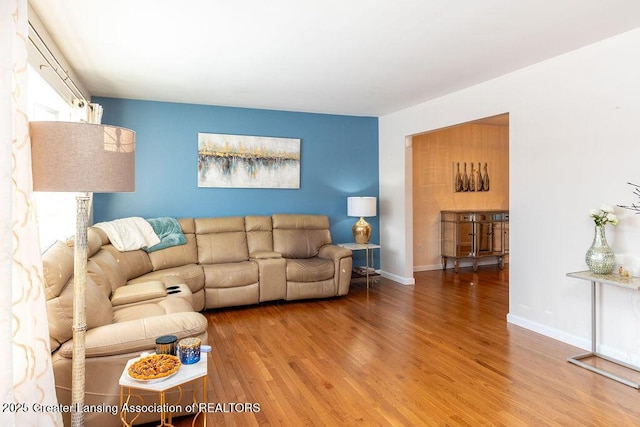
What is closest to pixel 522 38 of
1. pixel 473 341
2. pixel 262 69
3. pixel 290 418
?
pixel 262 69

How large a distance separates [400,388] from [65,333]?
1.98 meters

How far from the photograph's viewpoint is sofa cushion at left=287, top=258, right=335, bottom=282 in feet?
15.7

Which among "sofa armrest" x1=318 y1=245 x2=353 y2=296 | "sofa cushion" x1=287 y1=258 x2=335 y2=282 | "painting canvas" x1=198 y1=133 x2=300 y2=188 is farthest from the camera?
"painting canvas" x1=198 y1=133 x2=300 y2=188

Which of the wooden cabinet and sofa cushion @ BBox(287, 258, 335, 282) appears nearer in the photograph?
sofa cushion @ BBox(287, 258, 335, 282)

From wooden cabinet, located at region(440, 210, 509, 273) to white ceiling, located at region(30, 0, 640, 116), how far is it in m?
2.63

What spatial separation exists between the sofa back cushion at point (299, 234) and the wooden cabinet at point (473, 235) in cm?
226

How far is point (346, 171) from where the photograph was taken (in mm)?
6094

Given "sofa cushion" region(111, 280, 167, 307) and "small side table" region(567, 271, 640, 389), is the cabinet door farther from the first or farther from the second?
"sofa cushion" region(111, 280, 167, 307)

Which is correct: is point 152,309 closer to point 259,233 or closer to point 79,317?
point 79,317

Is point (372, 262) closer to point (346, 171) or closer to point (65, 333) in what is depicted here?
point (346, 171)

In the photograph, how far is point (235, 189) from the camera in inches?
215

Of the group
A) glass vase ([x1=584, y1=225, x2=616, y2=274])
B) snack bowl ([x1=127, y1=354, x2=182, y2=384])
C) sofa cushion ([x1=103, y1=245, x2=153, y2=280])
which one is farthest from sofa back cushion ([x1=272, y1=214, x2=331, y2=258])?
snack bowl ([x1=127, y1=354, x2=182, y2=384])

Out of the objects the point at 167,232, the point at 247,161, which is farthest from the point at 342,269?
the point at 167,232

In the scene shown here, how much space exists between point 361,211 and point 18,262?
4.29 metres
